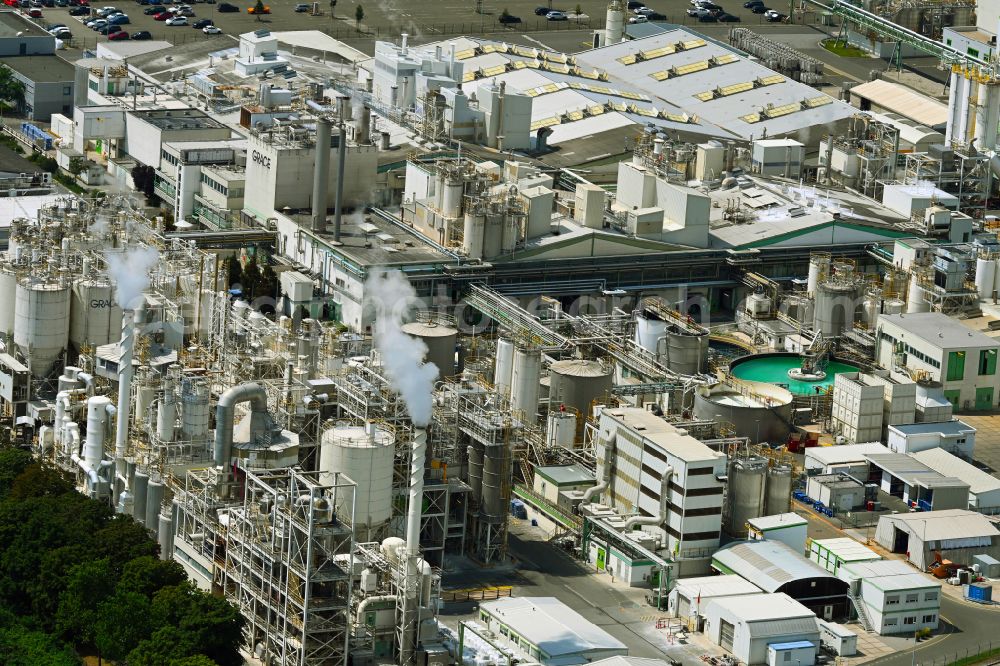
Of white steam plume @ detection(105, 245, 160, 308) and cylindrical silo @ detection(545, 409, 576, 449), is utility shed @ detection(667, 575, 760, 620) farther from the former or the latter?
white steam plume @ detection(105, 245, 160, 308)

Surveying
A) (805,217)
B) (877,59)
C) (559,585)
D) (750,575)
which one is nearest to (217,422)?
(559,585)

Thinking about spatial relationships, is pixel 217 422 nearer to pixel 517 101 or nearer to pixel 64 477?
pixel 64 477

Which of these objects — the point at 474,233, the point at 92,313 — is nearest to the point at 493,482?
the point at 92,313

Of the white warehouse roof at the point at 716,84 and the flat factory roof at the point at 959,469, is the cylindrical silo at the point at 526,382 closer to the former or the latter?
the flat factory roof at the point at 959,469

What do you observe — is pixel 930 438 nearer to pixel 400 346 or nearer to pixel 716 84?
pixel 400 346

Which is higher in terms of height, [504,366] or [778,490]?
[504,366]

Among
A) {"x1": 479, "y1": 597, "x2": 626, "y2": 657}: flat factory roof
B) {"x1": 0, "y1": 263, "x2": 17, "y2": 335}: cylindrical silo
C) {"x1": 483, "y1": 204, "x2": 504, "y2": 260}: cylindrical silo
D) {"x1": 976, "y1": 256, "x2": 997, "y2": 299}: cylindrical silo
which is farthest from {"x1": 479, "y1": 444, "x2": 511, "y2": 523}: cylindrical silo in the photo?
{"x1": 976, "y1": 256, "x2": 997, "y2": 299}: cylindrical silo
